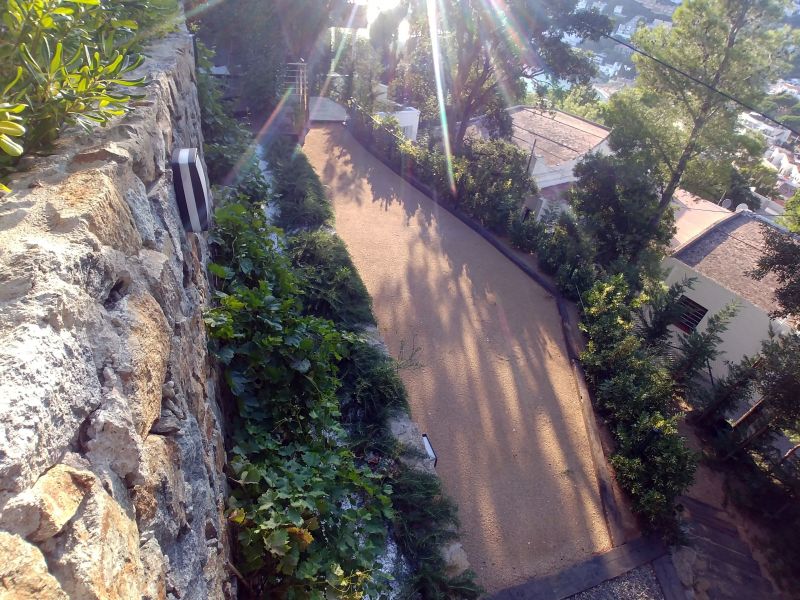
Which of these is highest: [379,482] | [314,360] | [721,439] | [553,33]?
[553,33]

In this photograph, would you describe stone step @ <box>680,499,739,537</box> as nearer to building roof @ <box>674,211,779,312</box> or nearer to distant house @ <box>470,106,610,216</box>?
building roof @ <box>674,211,779,312</box>

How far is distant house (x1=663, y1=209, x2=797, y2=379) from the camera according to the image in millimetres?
9461

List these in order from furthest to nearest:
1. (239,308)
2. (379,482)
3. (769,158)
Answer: (769,158) → (379,482) → (239,308)

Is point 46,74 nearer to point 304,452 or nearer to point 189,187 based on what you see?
point 189,187

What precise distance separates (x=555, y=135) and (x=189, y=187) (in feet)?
57.9

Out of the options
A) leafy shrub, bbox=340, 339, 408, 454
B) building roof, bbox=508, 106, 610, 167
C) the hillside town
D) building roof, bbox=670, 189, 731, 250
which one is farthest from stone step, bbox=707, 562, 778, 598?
building roof, bbox=508, 106, 610, 167

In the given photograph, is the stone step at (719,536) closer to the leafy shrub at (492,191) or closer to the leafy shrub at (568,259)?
the leafy shrub at (568,259)

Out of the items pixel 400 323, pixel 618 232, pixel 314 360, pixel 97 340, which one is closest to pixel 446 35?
pixel 618 232

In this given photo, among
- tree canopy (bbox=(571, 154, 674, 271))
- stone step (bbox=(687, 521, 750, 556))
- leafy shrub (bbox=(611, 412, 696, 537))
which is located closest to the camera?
leafy shrub (bbox=(611, 412, 696, 537))

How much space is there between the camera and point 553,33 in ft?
35.8

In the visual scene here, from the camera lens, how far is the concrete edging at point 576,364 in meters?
5.11

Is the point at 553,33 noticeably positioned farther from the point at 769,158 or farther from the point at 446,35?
the point at 769,158

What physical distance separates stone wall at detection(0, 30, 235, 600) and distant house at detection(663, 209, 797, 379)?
1003 centimetres

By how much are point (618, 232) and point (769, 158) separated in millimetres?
41163
